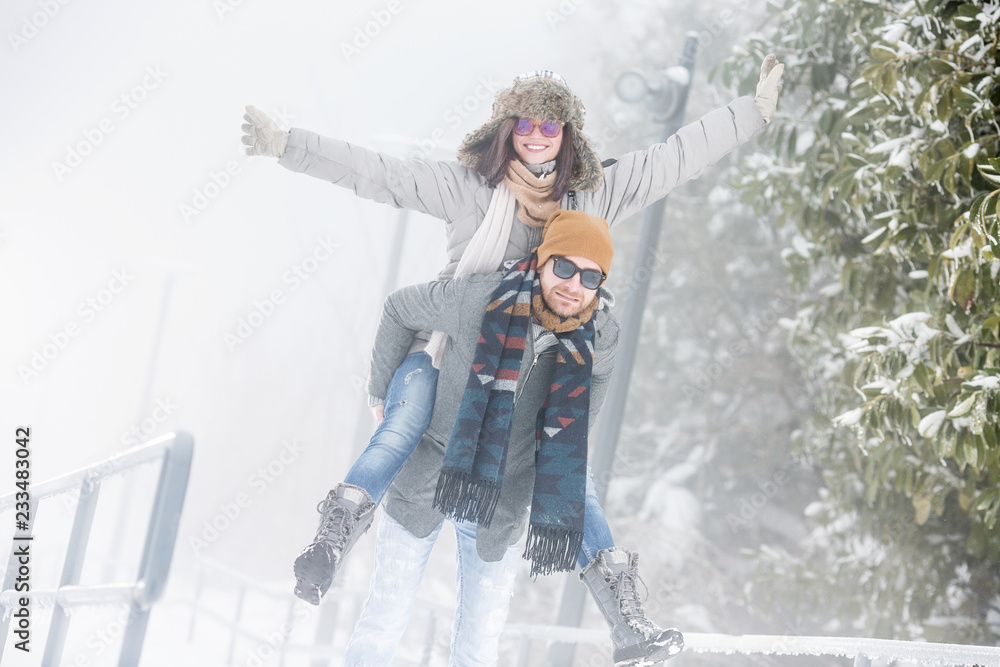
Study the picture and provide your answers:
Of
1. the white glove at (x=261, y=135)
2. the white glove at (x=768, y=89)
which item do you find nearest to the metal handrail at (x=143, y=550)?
the white glove at (x=261, y=135)

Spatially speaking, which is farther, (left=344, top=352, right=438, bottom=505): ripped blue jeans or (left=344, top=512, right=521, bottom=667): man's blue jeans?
(left=344, top=512, right=521, bottom=667): man's blue jeans

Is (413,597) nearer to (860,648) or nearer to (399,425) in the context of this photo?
(399,425)

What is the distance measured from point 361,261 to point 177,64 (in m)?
7.79

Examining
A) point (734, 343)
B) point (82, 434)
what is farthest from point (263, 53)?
point (734, 343)

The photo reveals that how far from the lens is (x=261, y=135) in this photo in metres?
2.05

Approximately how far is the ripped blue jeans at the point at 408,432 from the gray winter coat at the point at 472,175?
0.31 metres

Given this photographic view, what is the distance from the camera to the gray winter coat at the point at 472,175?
2109mm

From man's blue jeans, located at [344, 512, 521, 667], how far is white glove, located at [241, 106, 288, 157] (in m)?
1.04

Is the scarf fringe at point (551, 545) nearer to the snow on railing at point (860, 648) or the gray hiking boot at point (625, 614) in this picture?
the gray hiking boot at point (625, 614)

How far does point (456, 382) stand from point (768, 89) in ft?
4.48

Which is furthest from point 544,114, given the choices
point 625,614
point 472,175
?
point 625,614

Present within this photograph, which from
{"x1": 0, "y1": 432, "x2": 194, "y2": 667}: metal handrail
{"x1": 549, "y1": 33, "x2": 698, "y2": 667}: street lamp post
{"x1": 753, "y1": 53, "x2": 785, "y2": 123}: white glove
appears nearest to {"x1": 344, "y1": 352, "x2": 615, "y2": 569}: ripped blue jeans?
{"x1": 0, "y1": 432, "x2": 194, "y2": 667}: metal handrail

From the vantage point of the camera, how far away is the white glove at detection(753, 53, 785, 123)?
2.46 m

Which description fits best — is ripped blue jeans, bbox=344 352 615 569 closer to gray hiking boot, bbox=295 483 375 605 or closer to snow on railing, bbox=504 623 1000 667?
gray hiking boot, bbox=295 483 375 605
